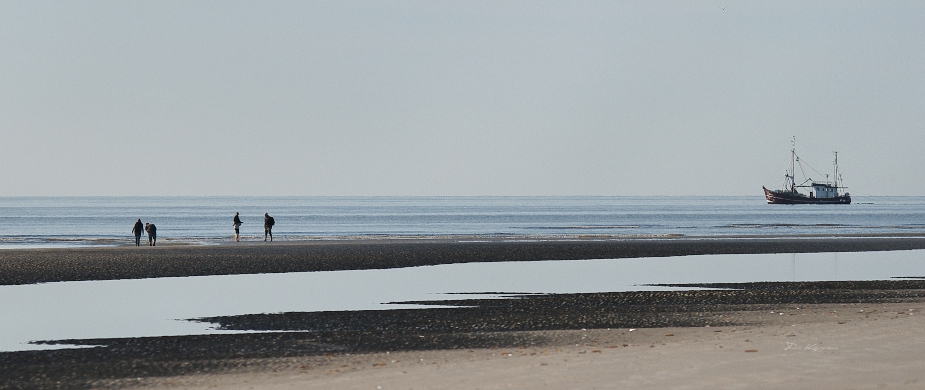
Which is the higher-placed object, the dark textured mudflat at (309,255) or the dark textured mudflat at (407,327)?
the dark textured mudflat at (407,327)

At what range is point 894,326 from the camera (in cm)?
1614

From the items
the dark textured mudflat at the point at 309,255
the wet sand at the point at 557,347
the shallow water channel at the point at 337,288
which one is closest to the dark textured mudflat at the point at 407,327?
the wet sand at the point at 557,347

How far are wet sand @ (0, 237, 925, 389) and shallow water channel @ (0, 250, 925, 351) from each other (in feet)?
4.86

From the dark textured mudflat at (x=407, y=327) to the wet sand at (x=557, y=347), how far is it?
0.11ft

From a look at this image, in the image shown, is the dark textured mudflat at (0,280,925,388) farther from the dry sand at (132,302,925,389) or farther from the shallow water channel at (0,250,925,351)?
the shallow water channel at (0,250,925,351)

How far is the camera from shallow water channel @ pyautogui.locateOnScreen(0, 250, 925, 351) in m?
19.0

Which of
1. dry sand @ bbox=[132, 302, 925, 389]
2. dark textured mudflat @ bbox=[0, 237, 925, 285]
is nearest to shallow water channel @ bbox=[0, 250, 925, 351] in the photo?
dark textured mudflat @ bbox=[0, 237, 925, 285]

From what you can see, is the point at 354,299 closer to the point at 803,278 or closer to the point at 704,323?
the point at 704,323

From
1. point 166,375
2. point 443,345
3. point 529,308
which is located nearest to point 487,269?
point 529,308

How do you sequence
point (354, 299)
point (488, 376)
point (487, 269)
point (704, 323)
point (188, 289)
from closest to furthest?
point (488, 376) → point (704, 323) → point (354, 299) → point (188, 289) → point (487, 269)

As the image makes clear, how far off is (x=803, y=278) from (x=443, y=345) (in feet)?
56.0

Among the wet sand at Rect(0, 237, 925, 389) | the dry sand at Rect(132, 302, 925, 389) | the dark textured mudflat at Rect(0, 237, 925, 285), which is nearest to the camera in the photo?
the dry sand at Rect(132, 302, 925, 389)

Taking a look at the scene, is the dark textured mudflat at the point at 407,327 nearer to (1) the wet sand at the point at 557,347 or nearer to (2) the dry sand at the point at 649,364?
(1) the wet sand at the point at 557,347

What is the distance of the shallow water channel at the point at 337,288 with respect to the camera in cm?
1898
